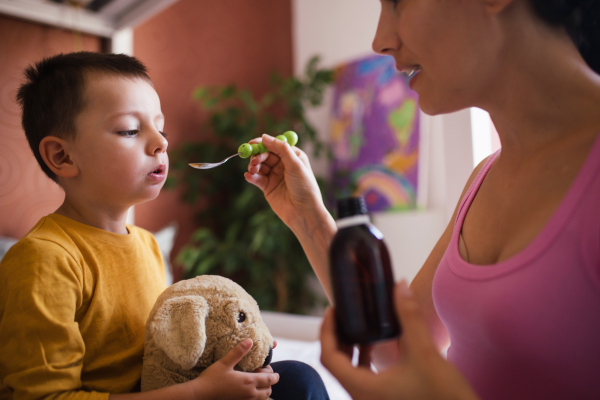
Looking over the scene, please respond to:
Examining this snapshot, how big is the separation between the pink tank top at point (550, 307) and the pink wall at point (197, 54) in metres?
2.17

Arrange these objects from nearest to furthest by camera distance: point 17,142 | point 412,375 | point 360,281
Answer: point 412,375, point 360,281, point 17,142

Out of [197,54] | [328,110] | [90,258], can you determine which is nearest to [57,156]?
[90,258]

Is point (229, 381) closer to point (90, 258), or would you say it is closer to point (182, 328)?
point (182, 328)

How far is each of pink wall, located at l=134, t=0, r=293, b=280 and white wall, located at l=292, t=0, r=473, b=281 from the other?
22 centimetres

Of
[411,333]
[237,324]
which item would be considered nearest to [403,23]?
[411,333]

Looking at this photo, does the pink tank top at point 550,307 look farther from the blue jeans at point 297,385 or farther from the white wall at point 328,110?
the white wall at point 328,110

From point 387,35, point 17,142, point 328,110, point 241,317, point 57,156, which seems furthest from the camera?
point 328,110

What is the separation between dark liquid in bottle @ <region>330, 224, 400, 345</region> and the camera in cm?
49

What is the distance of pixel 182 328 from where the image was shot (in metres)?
0.68

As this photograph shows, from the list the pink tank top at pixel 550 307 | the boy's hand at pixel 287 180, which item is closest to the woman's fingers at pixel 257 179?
the boy's hand at pixel 287 180

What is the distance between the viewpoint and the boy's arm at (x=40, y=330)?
636 mm

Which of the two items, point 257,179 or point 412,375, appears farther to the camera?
point 257,179

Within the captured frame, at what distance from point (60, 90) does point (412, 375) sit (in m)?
0.82

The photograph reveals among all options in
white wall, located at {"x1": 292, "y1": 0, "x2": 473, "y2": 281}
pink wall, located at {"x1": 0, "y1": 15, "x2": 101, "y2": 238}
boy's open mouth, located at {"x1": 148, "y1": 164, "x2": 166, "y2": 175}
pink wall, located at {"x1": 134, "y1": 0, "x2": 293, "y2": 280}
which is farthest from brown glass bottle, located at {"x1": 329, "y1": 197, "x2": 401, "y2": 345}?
pink wall, located at {"x1": 134, "y1": 0, "x2": 293, "y2": 280}
